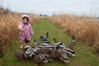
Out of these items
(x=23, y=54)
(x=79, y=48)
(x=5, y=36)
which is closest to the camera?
(x=23, y=54)

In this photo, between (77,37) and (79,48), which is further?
(77,37)

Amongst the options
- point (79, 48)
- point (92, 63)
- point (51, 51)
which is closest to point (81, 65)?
point (92, 63)

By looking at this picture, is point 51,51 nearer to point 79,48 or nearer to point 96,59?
point 96,59

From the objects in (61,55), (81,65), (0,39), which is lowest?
(81,65)

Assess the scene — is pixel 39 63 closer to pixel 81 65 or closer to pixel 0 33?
pixel 81 65

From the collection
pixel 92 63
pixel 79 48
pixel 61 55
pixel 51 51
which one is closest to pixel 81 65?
pixel 92 63

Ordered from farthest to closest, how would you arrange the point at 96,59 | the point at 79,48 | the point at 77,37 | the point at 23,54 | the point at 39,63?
1. the point at 77,37
2. the point at 79,48
3. the point at 96,59
4. the point at 23,54
5. the point at 39,63

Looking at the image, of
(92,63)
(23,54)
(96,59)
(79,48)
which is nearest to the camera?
(23,54)

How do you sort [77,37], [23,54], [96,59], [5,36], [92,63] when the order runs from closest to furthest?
[23,54] < [92,63] < [96,59] < [5,36] < [77,37]

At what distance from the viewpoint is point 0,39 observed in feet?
12.0

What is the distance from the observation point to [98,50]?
4246mm

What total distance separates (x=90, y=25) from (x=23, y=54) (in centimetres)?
304

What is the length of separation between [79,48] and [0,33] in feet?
8.72

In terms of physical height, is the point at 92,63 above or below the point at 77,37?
below
